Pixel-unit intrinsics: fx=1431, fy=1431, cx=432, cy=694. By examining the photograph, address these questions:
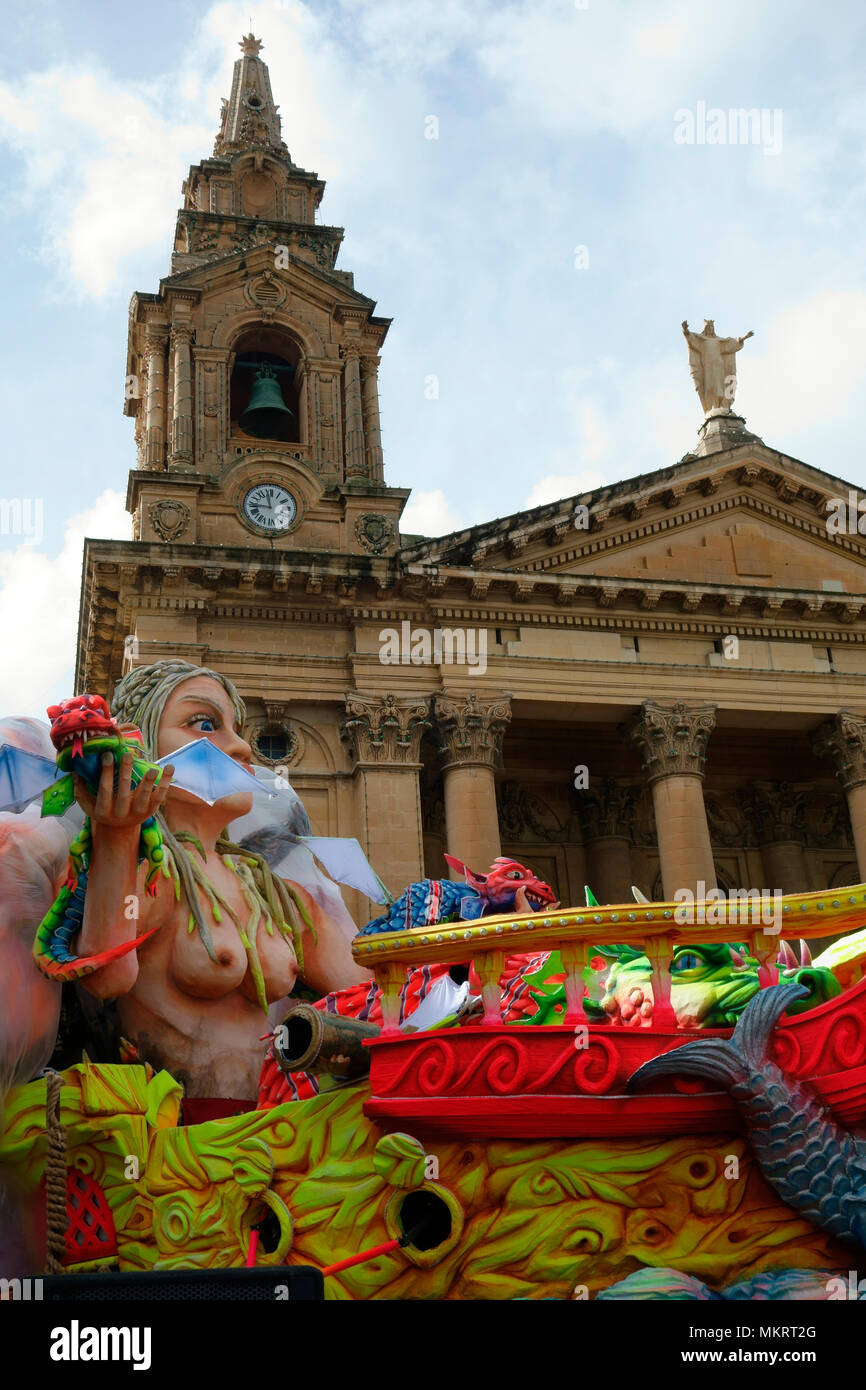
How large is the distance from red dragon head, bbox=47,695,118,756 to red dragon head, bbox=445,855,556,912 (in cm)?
368

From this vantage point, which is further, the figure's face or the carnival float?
the figure's face

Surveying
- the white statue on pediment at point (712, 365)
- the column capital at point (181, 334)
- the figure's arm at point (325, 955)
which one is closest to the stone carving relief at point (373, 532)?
the column capital at point (181, 334)

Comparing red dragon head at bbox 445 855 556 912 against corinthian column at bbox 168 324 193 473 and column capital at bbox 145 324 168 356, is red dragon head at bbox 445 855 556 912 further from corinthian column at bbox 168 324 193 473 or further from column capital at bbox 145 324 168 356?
column capital at bbox 145 324 168 356

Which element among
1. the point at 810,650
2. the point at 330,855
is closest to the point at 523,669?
the point at 810,650

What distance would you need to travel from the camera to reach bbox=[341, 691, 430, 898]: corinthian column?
24.6 metres

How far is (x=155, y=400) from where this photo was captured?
2869 centimetres

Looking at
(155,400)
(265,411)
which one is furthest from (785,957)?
(155,400)

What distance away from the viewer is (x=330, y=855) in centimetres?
1117

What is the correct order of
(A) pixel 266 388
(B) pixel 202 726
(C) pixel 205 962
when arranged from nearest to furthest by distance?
(C) pixel 205 962, (B) pixel 202 726, (A) pixel 266 388

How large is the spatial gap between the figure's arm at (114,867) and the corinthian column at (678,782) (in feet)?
58.0

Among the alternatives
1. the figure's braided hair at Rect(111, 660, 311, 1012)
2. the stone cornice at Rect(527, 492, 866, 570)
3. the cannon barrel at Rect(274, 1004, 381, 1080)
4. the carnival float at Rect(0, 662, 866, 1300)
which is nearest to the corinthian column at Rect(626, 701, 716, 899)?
the stone cornice at Rect(527, 492, 866, 570)

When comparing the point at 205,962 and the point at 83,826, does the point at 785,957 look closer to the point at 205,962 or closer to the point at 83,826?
the point at 205,962

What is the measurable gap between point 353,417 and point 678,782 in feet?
32.5
